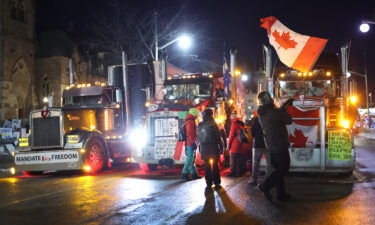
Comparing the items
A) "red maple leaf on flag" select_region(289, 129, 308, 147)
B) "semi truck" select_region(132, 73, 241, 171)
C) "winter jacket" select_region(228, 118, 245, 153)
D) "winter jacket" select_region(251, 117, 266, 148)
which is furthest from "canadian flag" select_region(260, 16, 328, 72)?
"winter jacket" select_region(251, 117, 266, 148)

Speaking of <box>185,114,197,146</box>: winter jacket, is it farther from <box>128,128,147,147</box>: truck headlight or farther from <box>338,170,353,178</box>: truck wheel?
<box>338,170,353,178</box>: truck wheel

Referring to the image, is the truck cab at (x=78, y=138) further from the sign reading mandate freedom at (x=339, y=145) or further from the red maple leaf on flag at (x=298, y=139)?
the sign reading mandate freedom at (x=339, y=145)

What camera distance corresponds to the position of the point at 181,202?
24.9 ft

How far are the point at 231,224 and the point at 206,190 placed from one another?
2.86 m

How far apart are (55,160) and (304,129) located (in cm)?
718

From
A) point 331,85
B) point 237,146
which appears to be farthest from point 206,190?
point 331,85

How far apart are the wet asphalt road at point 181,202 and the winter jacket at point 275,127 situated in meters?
1.00

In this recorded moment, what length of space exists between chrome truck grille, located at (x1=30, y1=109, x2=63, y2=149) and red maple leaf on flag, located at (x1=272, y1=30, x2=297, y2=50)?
6996 mm

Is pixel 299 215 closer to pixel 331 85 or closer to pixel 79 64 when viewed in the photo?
pixel 331 85

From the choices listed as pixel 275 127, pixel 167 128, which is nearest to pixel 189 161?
pixel 167 128

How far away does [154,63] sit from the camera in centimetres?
1648

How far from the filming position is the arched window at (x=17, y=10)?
3821cm

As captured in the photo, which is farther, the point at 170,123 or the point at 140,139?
the point at 140,139

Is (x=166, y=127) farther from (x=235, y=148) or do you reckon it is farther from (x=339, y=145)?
(x=339, y=145)
